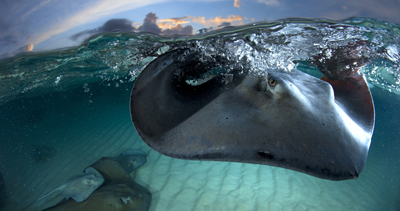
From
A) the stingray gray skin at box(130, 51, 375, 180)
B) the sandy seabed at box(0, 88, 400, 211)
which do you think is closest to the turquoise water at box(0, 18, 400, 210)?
the sandy seabed at box(0, 88, 400, 211)

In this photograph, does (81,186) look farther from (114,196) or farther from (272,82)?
(272,82)

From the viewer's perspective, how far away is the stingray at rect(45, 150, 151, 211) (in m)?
4.85

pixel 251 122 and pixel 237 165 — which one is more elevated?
pixel 251 122

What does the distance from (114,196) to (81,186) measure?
1.26 metres

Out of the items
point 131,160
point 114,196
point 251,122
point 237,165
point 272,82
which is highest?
point 272,82

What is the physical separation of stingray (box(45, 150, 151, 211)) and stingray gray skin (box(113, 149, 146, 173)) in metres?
0.87

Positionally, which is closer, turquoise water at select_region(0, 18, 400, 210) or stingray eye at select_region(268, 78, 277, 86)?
stingray eye at select_region(268, 78, 277, 86)

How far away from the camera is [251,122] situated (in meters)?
1.60

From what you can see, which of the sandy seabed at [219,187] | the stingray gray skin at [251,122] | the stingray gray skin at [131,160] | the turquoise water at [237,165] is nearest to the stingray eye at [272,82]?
the stingray gray skin at [251,122]

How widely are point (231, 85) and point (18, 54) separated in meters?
7.85

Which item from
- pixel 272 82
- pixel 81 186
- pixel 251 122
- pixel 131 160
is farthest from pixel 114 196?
pixel 272 82

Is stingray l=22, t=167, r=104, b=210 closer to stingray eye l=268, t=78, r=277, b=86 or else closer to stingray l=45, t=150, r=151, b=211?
stingray l=45, t=150, r=151, b=211

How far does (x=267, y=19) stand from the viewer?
13.9 ft

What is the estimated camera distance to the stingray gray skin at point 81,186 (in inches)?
201
